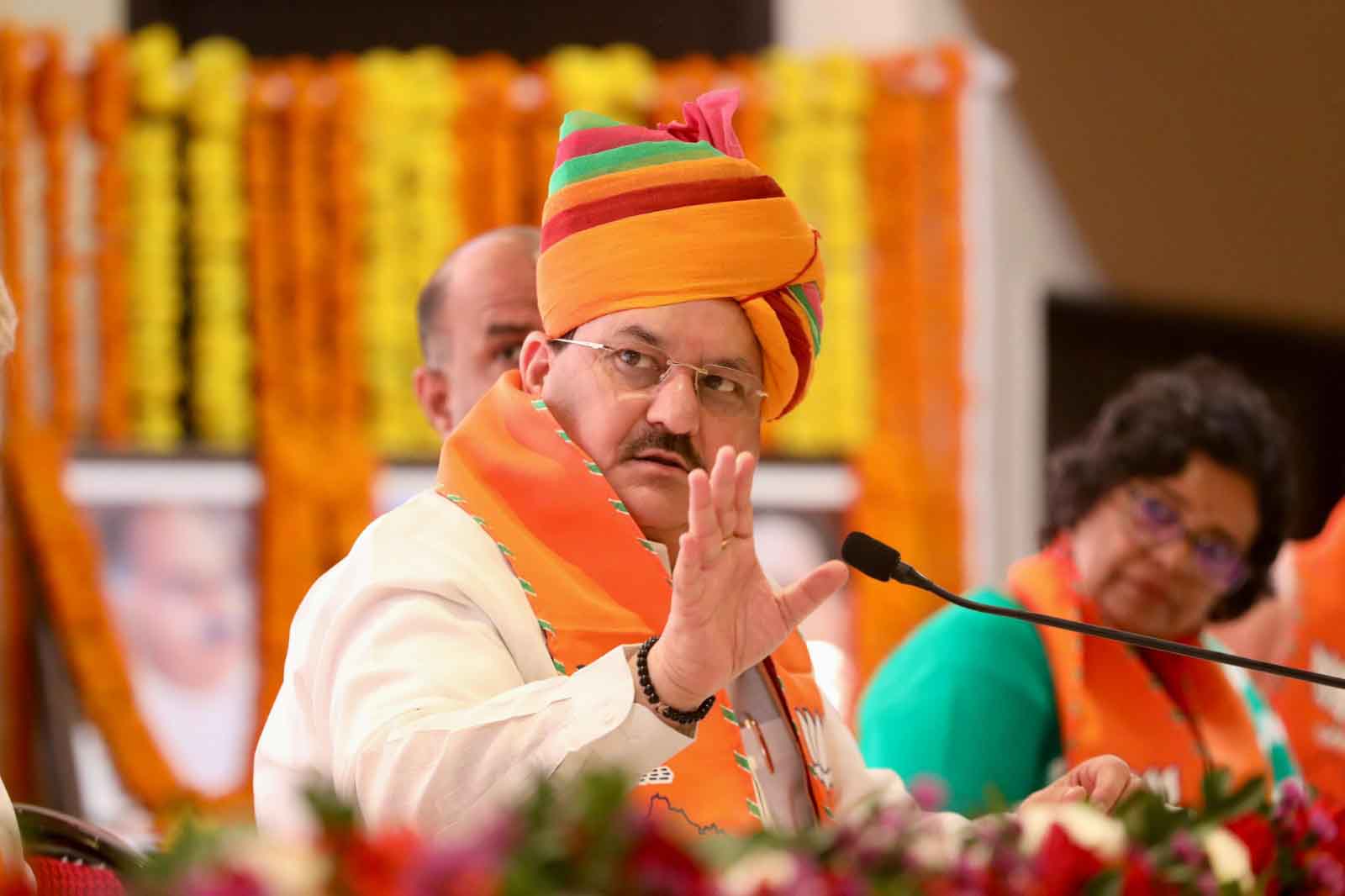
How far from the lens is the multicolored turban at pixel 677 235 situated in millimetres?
1958

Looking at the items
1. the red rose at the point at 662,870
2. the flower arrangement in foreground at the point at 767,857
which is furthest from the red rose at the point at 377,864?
the red rose at the point at 662,870

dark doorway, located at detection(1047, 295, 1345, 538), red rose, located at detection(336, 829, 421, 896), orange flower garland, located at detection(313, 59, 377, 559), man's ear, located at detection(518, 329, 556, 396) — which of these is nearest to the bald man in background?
man's ear, located at detection(518, 329, 556, 396)

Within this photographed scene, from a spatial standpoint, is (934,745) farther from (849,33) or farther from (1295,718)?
(849,33)

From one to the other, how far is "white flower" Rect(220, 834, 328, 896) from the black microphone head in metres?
0.95

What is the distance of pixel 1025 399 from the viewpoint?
5617 millimetres

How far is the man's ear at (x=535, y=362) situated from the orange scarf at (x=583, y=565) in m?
0.04

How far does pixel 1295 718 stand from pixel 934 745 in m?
1.09

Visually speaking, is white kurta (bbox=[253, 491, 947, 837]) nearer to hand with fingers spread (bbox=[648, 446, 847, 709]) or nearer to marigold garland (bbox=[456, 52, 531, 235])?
hand with fingers spread (bbox=[648, 446, 847, 709])

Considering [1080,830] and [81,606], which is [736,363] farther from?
[81,606]

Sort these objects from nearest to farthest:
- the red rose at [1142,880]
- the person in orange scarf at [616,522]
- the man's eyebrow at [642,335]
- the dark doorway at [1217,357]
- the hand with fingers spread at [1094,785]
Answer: the red rose at [1142,880] < the person in orange scarf at [616,522] < the hand with fingers spread at [1094,785] < the man's eyebrow at [642,335] < the dark doorway at [1217,357]

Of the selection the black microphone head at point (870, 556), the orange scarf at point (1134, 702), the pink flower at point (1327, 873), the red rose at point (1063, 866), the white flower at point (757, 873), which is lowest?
the orange scarf at point (1134, 702)

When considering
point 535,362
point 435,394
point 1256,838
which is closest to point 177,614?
point 435,394

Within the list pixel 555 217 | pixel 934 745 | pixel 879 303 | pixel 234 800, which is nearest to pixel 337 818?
pixel 555 217

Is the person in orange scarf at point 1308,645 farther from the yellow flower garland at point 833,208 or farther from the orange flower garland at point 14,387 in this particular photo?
the orange flower garland at point 14,387
